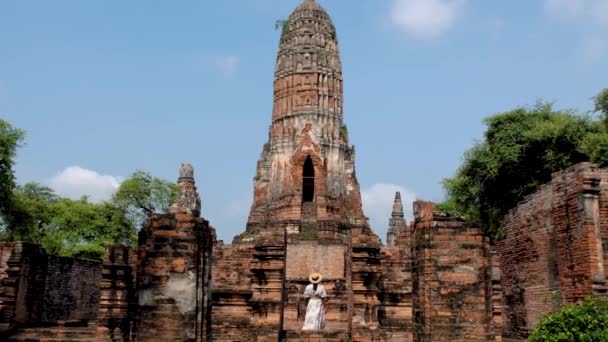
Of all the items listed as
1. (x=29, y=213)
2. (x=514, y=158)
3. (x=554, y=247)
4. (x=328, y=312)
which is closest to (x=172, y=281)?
(x=554, y=247)

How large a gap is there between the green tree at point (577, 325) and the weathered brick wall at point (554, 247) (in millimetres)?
2029

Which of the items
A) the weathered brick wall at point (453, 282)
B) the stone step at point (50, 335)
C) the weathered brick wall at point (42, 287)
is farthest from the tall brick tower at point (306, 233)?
the weathered brick wall at point (453, 282)

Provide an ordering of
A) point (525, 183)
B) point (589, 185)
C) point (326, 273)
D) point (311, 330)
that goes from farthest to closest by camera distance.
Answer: point (326, 273), point (525, 183), point (311, 330), point (589, 185)

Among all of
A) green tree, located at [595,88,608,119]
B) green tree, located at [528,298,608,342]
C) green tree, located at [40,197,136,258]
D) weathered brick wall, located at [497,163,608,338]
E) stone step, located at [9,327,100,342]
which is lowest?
stone step, located at [9,327,100,342]

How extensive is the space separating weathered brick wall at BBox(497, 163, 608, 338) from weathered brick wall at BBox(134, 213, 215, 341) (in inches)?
265

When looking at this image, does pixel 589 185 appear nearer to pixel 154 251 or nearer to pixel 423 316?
pixel 423 316

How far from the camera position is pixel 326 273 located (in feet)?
82.5

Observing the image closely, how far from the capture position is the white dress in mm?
13469

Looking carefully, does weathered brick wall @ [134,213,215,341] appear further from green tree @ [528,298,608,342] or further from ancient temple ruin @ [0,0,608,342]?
green tree @ [528,298,608,342]

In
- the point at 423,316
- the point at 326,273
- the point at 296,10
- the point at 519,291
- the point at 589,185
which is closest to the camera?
the point at 423,316

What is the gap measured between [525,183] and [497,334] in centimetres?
1084

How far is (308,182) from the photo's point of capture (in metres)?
31.2

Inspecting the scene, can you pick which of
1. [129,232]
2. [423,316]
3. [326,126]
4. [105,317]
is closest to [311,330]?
[105,317]

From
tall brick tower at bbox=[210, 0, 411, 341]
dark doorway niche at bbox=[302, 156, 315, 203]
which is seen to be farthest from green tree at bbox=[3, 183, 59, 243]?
dark doorway niche at bbox=[302, 156, 315, 203]
